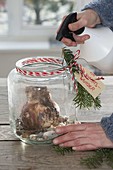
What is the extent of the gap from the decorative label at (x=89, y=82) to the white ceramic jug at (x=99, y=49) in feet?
0.11

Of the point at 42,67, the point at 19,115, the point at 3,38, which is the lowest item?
the point at 3,38

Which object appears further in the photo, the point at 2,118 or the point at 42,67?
the point at 2,118

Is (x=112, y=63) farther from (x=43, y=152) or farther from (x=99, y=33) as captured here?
(x=43, y=152)

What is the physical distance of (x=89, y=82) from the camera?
1.08m

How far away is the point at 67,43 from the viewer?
3.74ft

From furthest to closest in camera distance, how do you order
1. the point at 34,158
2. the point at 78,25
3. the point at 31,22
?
the point at 31,22, the point at 78,25, the point at 34,158

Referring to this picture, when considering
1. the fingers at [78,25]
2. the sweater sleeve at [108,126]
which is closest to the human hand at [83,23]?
the fingers at [78,25]

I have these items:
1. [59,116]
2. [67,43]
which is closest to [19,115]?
[59,116]

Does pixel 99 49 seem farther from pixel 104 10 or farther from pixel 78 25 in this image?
pixel 104 10

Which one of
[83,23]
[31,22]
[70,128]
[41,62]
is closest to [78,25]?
[83,23]

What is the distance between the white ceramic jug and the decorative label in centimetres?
3

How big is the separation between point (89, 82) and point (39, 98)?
13cm

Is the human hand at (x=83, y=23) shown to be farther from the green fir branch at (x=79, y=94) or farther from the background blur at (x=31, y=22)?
the background blur at (x=31, y=22)

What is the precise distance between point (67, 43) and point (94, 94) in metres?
0.16
